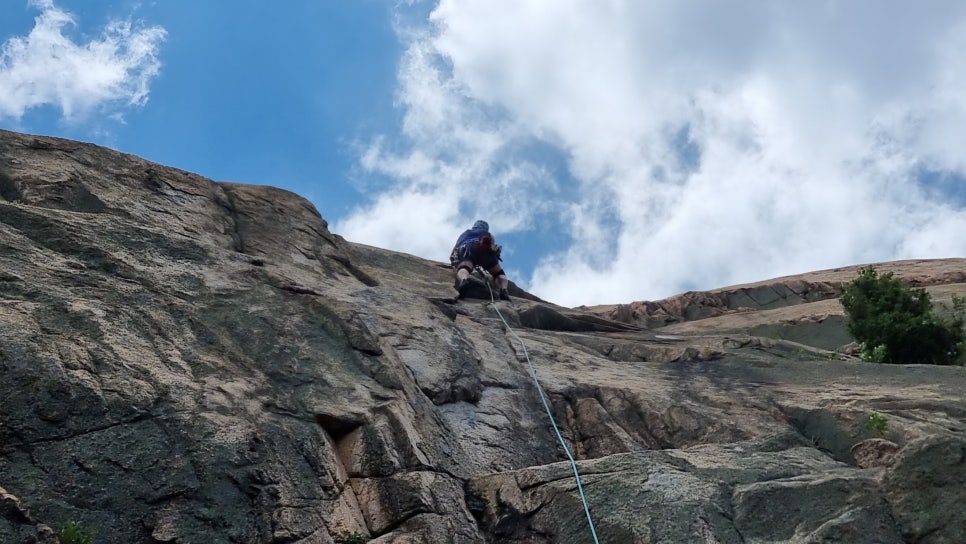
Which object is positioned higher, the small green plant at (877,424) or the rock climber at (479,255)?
the rock climber at (479,255)

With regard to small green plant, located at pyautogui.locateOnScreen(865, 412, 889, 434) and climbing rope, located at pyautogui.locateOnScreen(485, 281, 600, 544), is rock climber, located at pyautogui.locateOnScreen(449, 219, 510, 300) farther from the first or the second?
small green plant, located at pyautogui.locateOnScreen(865, 412, 889, 434)

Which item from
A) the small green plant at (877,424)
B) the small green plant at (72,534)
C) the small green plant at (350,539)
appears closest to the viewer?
the small green plant at (72,534)

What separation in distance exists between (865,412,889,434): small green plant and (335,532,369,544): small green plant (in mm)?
7166

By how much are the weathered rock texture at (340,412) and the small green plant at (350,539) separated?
0.8 inches

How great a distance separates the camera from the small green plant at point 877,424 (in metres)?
12.7

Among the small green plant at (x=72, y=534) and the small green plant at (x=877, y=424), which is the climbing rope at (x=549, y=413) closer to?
the small green plant at (x=877, y=424)

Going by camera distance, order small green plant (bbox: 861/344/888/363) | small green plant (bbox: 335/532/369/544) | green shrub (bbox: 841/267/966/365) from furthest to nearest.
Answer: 1. green shrub (bbox: 841/267/966/365)
2. small green plant (bbox: 861/344/888/363)
3. small green plant (bbox: 335/532/369/544)

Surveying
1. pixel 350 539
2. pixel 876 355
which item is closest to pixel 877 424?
pixel 876 355

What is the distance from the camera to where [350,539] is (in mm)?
9375

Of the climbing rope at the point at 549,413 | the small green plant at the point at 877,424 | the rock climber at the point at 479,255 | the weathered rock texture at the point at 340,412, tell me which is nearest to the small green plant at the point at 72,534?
the weathered rock texture at the point at 340,412

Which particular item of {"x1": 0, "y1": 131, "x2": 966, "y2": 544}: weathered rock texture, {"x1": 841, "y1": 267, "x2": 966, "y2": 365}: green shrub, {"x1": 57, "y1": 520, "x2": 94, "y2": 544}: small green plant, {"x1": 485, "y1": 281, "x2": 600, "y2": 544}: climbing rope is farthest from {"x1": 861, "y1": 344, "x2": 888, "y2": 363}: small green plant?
{"x1": 57, "y1": 520, "x2": 94, "y2": 544}: small green plant

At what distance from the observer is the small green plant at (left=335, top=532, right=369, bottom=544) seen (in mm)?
9328

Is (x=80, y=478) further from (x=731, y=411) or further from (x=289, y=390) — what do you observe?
(x=731, y=411)

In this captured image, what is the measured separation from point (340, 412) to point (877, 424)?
713cm
